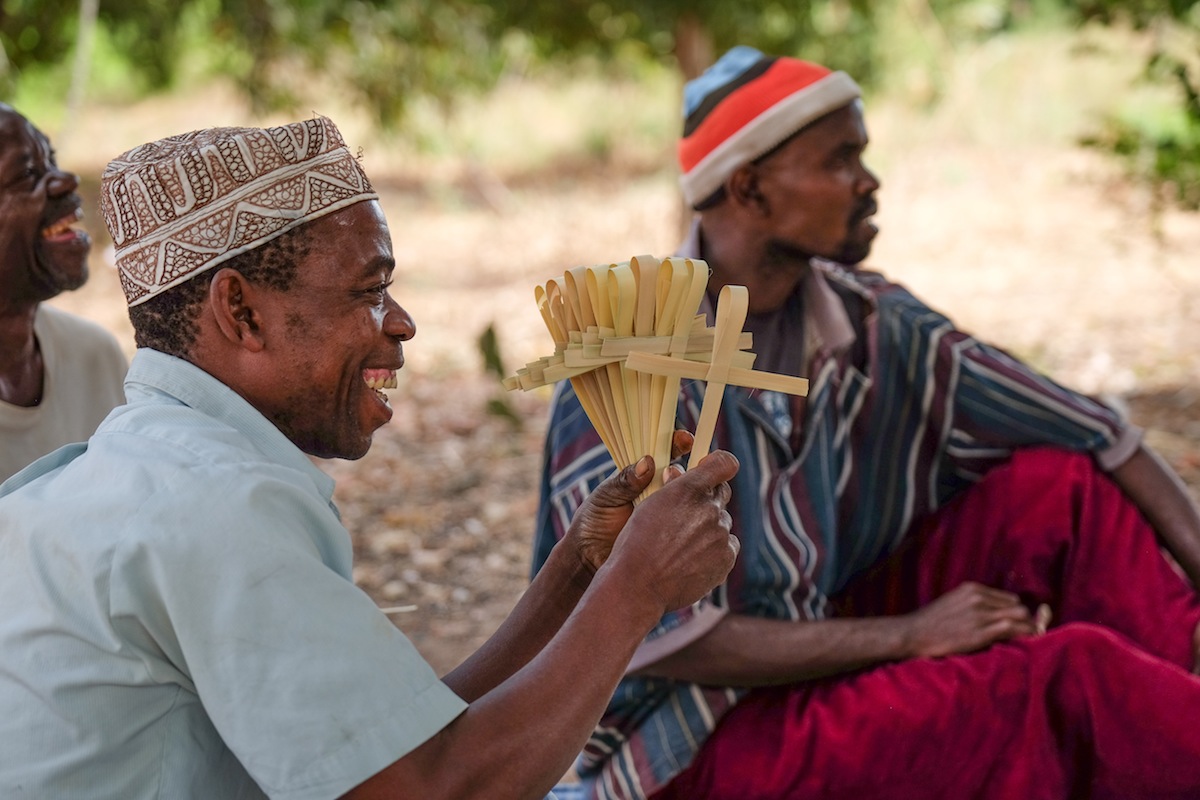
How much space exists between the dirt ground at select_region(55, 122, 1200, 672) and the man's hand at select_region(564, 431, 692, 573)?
2.25m

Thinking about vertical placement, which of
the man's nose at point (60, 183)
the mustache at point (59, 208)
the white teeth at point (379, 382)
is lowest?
the white teeth at point (379, 382)

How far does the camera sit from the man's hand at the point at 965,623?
8.57 ft

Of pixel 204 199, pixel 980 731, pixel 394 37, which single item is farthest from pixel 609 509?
pixel 394 37

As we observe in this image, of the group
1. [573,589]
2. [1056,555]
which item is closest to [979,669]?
[1056,555]

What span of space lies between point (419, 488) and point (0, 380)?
3.05m

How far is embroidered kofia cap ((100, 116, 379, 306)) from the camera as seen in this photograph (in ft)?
5.37

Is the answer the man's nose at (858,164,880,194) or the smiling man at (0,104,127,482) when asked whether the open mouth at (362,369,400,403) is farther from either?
the man's nose at (858,164,880,194)

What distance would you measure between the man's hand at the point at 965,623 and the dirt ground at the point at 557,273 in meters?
1.89

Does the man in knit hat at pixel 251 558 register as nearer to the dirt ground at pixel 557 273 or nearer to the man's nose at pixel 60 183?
the man's nose at pixel 60 183

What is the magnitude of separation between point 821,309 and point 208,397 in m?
1.73

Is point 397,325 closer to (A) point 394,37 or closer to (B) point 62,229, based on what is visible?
(B) point 62,229

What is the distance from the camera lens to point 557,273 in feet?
33.7

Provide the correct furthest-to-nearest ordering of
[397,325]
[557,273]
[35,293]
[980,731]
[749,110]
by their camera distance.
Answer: [557,273] → [749,110] → [35,293] → [980,731] → [397,325]

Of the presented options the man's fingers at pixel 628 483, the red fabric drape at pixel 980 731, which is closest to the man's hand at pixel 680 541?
the man's fingers at pixel 628 483
